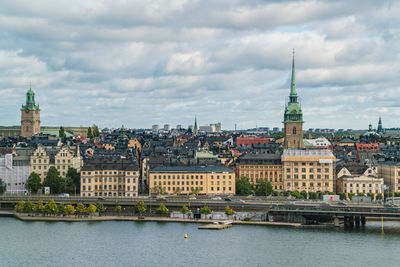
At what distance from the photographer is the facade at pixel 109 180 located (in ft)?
378

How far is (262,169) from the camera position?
126m

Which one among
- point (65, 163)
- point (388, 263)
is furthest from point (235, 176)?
point (388, 263)

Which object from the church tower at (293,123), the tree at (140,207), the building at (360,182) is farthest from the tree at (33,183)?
the church tower at (293,123)

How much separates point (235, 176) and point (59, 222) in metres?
39.3

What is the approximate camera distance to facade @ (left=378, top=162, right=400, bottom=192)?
409ft

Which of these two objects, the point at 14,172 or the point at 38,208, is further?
the point at 14,172

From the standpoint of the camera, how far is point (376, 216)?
90.7m

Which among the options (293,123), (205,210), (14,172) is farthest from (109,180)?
(293,123)

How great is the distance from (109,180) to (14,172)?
1720 centimetres

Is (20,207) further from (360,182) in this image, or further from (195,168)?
(360,182)

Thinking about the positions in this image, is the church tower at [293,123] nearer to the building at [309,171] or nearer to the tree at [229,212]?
the building at [309,171]

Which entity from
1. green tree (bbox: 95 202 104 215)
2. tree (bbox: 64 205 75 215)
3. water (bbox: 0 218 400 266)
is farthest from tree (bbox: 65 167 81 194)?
water (bbox: 0 218 400 266)

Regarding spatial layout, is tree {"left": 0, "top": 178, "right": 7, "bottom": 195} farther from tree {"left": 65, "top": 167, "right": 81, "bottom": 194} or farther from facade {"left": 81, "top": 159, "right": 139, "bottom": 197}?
facade {"left": 81, "top": 159, "right": 139, "bottom": 197}

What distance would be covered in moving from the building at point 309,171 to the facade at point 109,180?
83.1 ft
